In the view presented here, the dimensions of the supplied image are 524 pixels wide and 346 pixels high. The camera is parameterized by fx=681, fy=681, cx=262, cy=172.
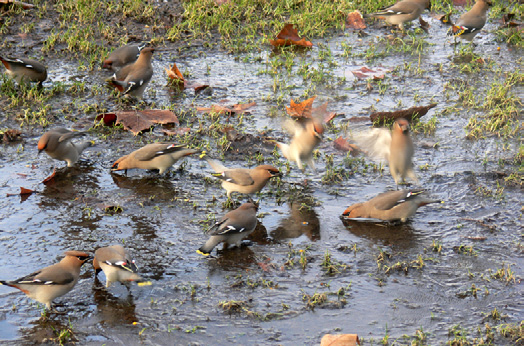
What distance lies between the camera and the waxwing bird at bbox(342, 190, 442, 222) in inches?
241

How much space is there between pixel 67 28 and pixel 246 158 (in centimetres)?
435

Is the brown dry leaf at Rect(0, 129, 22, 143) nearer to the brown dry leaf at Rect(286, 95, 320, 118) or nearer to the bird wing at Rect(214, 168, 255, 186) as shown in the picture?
the bird wing at Rect(214, 168, 255, 186)

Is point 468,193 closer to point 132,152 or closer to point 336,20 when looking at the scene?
point 132,152

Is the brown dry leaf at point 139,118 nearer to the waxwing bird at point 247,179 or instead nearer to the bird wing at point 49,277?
the waxwing bird at point 247,179

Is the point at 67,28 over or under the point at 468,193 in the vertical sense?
over

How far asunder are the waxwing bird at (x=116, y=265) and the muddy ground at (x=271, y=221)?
186 mm

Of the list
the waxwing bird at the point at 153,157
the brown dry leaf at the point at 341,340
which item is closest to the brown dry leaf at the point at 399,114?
the waxwing bird at the point at 153,157

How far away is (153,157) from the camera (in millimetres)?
6848

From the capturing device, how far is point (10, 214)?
6180mm

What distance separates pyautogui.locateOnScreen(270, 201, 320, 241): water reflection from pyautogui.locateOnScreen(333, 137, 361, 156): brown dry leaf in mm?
1244

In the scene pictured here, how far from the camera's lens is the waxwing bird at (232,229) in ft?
18.2

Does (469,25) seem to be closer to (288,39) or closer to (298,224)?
(288,39)

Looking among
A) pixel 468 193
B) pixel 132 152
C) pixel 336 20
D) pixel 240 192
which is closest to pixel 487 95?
pixel 468 193

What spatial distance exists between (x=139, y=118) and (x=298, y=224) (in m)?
2.63
